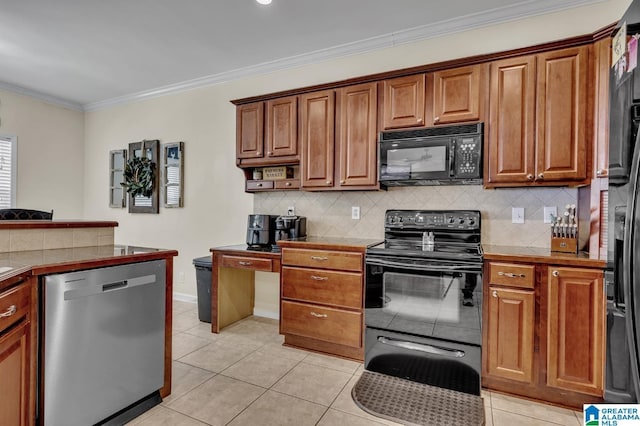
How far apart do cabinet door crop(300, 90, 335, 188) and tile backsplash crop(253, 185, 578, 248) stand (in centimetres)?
35

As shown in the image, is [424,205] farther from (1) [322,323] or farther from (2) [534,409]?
(2) [534,409]

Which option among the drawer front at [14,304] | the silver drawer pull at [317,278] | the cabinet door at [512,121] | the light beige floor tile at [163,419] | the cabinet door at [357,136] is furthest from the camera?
the cabinet door at [357,136]

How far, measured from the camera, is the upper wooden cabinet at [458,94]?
249 cm

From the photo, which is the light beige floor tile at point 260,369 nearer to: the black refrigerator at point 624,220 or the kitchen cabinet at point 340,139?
the kitchen cabinet at point 340,139

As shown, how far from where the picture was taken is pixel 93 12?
2.79 meters

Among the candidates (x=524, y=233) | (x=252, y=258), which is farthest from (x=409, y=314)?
(x=252, y=258)

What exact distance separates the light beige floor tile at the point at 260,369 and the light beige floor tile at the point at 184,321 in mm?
1027

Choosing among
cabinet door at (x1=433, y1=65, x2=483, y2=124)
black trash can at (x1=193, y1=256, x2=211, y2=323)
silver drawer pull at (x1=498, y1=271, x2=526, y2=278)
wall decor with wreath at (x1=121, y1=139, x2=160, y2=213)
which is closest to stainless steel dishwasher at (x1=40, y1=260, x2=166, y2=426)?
black trash can at (x1=193, y1=256, x2=211, y2=323)

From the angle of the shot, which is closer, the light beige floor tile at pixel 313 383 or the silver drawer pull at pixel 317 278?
the light beige floor tile at pixel 313 383

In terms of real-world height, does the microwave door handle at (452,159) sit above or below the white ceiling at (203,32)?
below

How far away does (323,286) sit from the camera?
8.91 ft

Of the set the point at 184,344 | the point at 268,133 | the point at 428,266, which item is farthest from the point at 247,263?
the point at 428,266

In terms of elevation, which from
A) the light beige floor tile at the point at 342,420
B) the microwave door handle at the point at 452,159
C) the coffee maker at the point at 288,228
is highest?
the microwave door handle at the point at 452,159

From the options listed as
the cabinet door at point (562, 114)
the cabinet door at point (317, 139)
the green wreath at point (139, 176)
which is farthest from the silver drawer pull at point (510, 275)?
the green wreath at point (139, 176)
